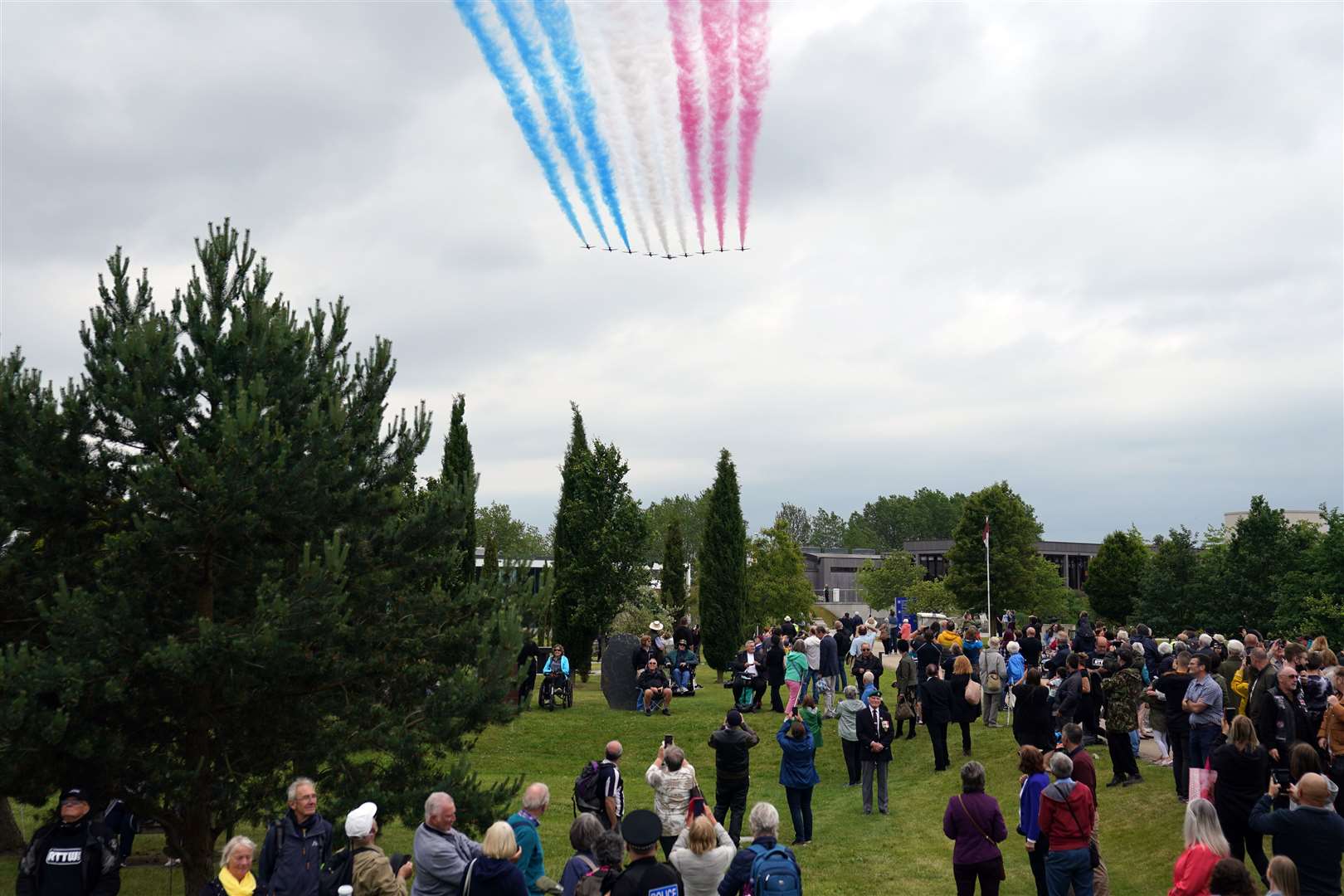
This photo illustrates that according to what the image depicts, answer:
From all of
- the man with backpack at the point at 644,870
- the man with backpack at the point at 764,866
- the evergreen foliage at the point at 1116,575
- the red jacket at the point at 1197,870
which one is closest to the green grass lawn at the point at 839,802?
the man with backpack at the point at 644,870

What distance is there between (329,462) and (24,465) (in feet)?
9.63

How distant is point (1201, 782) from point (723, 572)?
1916cm

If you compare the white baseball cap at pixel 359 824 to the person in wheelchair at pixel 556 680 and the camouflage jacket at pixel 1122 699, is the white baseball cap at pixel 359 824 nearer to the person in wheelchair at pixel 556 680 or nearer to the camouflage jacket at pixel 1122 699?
the camouflage jacket at pixel 1122 699

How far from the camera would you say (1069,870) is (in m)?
9.67

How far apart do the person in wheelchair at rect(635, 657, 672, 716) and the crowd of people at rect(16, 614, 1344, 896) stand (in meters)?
5.99

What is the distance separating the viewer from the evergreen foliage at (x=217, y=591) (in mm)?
10750

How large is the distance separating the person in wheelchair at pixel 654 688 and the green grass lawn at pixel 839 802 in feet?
1.46

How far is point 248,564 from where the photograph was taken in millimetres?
11797

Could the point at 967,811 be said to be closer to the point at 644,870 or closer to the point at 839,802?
the point at 644,870

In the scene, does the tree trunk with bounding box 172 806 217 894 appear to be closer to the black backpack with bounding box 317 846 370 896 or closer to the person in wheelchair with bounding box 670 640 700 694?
the black backpack with bounding box 317 846 370 896

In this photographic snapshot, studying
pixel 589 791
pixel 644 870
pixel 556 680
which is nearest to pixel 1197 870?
pixel 644 870

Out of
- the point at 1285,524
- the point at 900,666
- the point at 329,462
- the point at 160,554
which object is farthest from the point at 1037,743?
the point at 1285,524

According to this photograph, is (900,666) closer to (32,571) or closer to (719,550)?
(719,550)

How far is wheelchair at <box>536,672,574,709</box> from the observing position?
25.3m
